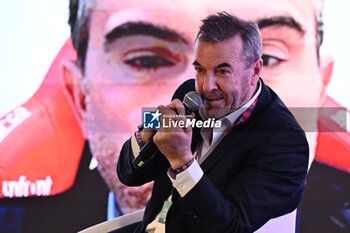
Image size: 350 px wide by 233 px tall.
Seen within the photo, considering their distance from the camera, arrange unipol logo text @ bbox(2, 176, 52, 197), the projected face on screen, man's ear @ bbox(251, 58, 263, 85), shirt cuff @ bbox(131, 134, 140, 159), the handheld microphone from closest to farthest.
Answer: the handheld microphone → man's ear @ bbox(251, 58, 263, 85) → shirt cuff @ bbox(131, 134, 140, 159) → the projected face on screen → unipol logo text @ bbox(2, 176, 52, 197)

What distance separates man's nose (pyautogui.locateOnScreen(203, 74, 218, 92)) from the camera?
1.25 m

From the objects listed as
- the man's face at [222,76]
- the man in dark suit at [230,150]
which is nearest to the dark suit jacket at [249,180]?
the man in dark suit at [230,150]

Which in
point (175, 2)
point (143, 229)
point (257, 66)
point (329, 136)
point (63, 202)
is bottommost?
point (63, 202)

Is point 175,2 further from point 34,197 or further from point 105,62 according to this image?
point 34,197

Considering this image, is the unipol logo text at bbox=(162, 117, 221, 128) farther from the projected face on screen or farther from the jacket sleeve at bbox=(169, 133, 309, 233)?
the projected face on screen

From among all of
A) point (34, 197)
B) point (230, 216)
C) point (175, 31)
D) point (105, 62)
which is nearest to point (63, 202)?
point (34, 197)

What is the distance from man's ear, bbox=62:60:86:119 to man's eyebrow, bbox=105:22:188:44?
1.10 ft

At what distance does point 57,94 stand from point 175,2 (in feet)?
3.69

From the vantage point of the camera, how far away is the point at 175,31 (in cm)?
271

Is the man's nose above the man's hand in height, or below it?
above

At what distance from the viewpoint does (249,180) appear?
46.1 inches

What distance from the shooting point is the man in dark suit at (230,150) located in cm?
110

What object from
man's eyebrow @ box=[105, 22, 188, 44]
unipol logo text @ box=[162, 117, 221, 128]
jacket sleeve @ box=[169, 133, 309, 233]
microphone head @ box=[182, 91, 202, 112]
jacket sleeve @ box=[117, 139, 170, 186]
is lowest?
jacket sleeve @ box=[117, 139, 170, 186]

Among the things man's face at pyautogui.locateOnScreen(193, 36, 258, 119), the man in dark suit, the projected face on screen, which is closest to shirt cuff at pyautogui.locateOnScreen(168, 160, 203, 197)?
the man in dark suit
